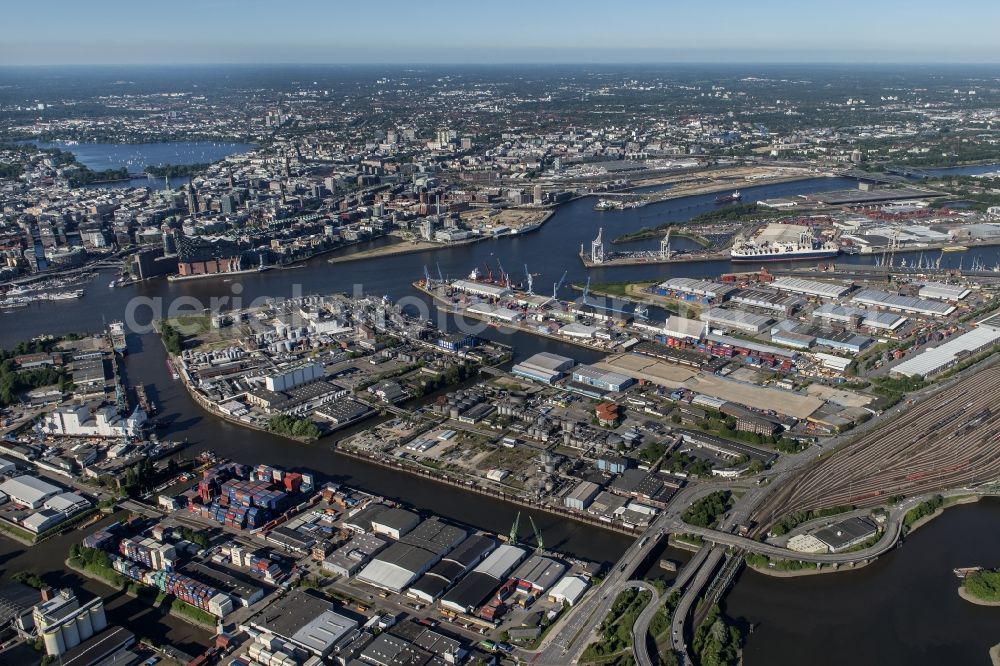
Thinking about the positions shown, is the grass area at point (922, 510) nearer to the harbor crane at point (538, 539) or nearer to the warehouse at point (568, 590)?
the warehouse at point (568, 590)

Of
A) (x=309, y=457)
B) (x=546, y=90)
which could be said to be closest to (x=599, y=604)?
(x=309, y=457)

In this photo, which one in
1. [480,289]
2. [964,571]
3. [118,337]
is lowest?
[964,571]

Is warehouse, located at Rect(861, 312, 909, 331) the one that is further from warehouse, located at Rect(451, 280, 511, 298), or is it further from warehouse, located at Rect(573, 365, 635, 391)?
warehouse, located at Rect(451, 280, 511, 298)

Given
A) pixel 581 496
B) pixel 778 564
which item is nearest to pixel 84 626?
pixel 581 496

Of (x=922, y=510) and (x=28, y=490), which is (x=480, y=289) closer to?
(x=28, y=490)

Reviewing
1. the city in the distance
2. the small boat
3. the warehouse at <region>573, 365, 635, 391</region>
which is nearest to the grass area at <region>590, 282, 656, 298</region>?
the city in the distance
